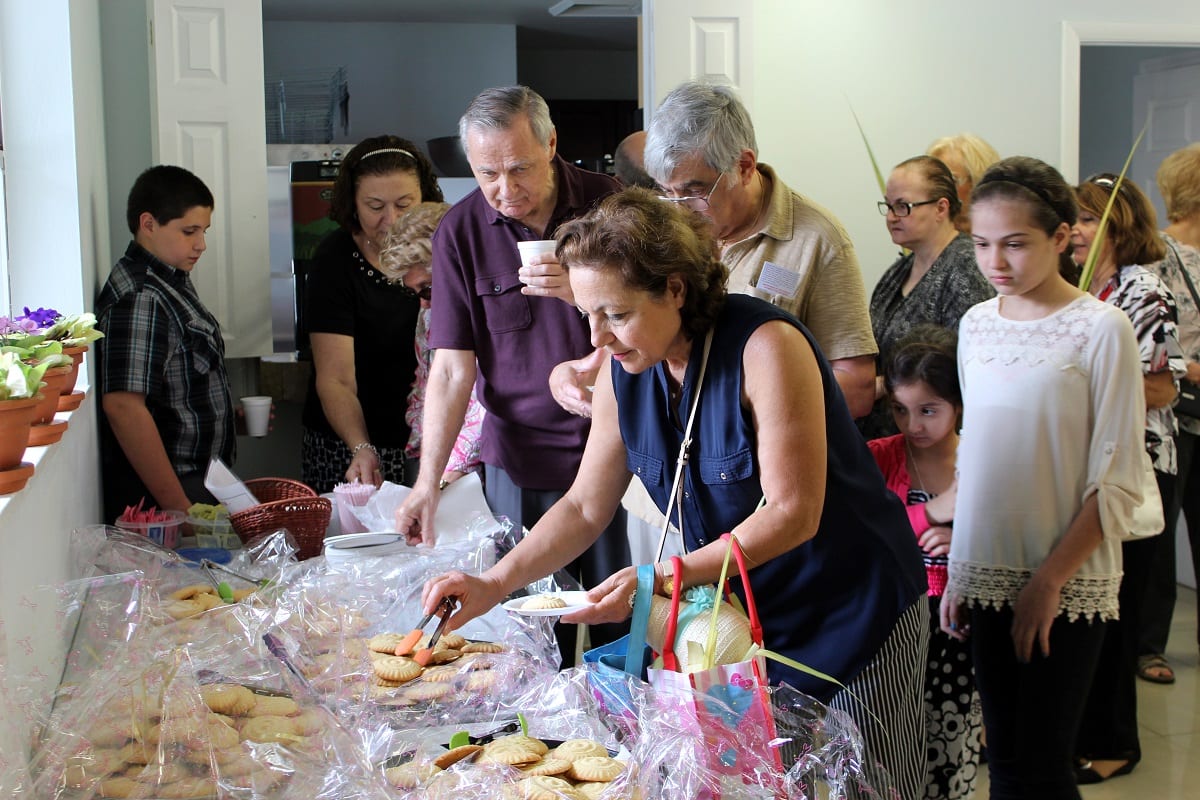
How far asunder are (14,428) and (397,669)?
632mm

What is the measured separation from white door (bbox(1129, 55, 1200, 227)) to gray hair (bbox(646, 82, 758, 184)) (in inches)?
188

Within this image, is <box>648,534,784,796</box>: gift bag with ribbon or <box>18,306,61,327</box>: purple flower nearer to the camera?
<box>648,534,784,796</box>: gift bag with ribbon

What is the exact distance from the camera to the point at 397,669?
5.75 ft

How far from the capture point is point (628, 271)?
5.19 feet

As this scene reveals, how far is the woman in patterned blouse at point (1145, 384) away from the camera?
2816 mm

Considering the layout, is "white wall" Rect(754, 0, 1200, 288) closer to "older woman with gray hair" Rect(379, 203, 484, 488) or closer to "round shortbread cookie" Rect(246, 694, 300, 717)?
"older woman with gray hair" Rect(379, 203, 484, 488)

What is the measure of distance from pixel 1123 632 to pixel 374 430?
6.91ft

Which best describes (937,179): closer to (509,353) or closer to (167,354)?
(509,353)

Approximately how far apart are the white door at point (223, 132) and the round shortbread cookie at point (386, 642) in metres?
2.21

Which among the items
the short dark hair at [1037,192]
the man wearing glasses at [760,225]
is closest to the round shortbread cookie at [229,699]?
the man wearing glasses at [760,225]

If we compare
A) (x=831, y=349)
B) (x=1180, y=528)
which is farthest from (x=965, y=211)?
(x=1180, y=528)

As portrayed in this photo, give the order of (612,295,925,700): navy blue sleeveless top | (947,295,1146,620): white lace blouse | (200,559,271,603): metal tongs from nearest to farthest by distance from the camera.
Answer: (612,295,925,700): navy blue sleeveless top < (200,559,271,603): metal tongs < (947,295,1146,620): white lace blouse

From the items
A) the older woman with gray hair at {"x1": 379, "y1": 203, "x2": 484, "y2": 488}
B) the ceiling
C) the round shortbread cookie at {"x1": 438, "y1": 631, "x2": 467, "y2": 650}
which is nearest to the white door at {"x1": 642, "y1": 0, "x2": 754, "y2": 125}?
the older woman with gray hair at {"x1": 379, "y1": 203, "x2": 484, "y2": 488}

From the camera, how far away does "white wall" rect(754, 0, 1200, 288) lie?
15.4 ft
